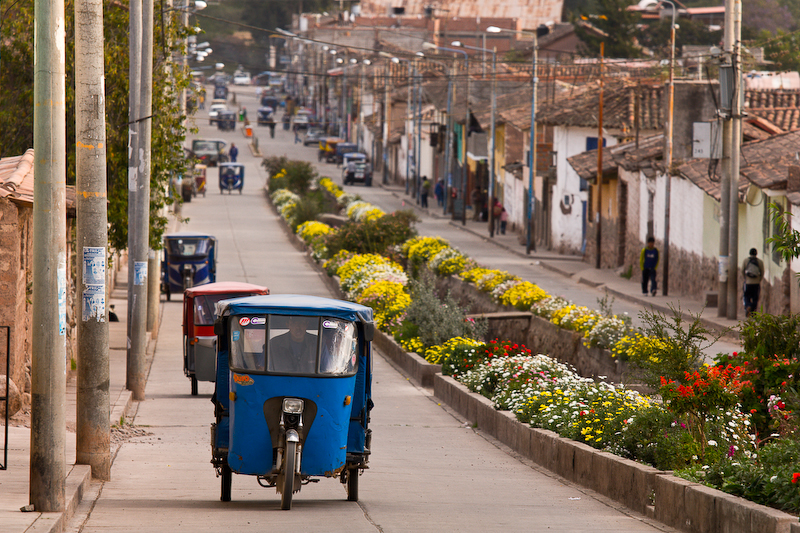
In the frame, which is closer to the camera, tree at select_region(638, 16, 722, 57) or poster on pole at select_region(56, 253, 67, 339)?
poster on pole at select_region(56, 253, 67, 339)

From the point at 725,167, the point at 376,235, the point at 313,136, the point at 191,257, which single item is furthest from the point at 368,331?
the point at 313,136

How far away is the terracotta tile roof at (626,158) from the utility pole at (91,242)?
28027 mm

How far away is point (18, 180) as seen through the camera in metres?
14.6

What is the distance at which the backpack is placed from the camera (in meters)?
28.2

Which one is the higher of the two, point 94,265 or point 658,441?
point 94,265

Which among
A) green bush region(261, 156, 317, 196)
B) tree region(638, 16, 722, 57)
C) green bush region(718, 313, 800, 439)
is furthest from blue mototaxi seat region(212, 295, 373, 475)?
tree region(638, 16, 722, 57)

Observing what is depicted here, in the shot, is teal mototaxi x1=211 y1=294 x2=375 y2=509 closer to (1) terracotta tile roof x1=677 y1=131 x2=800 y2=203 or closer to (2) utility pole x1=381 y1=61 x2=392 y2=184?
(1) terracotta tile roof x1=677 y1=131 x2=800 y2=203

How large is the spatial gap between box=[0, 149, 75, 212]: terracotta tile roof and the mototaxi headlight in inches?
240

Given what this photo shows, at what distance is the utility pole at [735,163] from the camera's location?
92.2 feet

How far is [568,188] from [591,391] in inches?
1454

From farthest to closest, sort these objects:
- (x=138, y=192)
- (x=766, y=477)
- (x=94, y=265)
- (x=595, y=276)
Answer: (x=595, y=276), (x=138, y=192), (x=94, y=265), (x=766, y=477)

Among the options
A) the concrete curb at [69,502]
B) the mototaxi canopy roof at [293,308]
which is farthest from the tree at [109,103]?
the mototaxi canopy roof at [293,308]

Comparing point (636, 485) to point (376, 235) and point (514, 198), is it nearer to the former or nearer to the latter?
point (376, 235)

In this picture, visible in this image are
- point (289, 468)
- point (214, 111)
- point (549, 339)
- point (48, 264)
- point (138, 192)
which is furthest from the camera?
point (214, 111)
